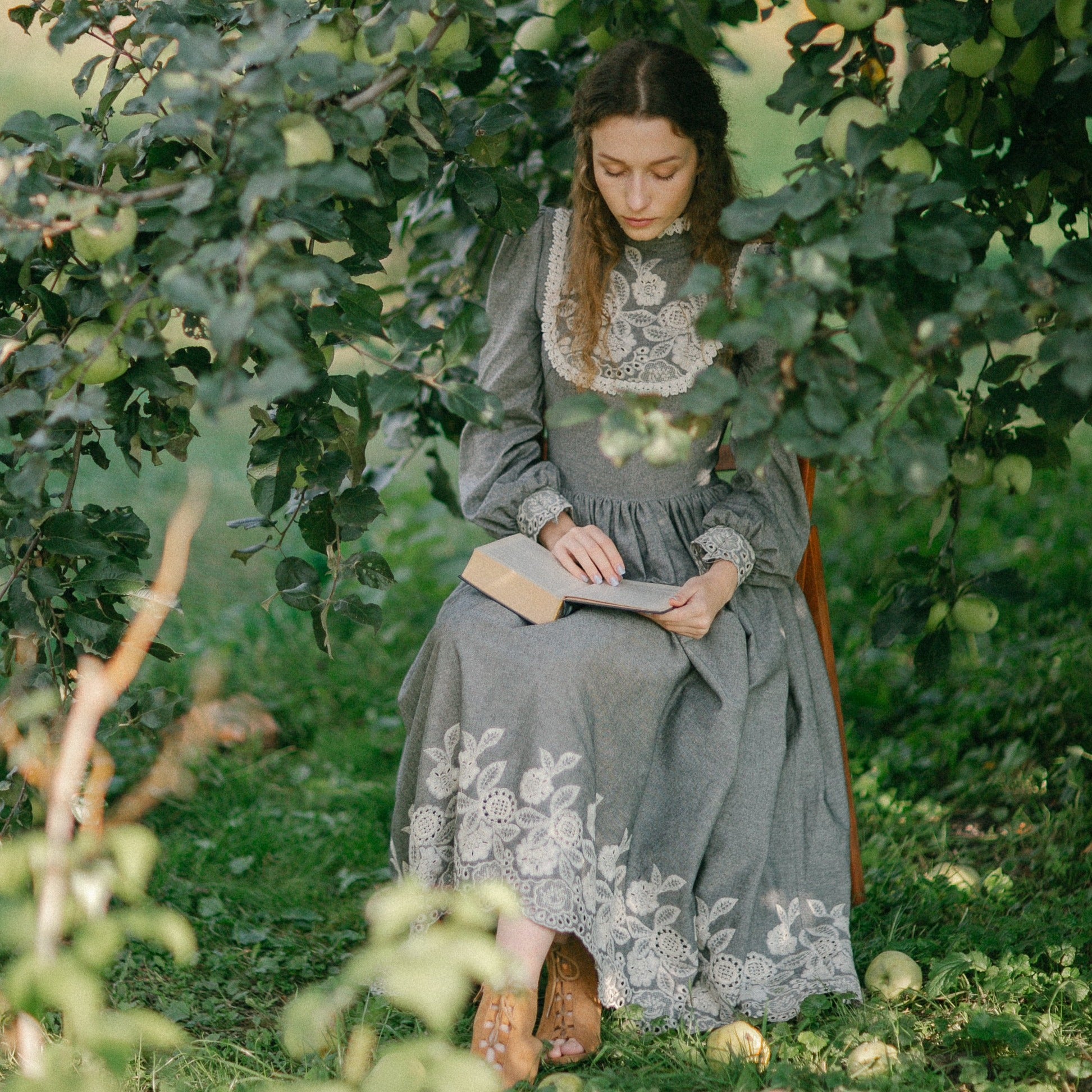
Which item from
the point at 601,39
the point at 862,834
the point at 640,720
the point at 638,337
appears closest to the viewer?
the point at 640,720

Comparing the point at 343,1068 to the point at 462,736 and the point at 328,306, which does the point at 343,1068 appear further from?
the point at 328,306

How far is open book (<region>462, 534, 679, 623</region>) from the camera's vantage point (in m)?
1.96

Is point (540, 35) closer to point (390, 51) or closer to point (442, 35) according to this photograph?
point (442, 35)

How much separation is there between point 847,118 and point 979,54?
279 millimetres

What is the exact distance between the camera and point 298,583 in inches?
77.8

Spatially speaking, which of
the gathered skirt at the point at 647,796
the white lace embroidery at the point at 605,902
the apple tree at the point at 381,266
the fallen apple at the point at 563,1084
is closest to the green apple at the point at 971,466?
the apple tree at the point at 381,266

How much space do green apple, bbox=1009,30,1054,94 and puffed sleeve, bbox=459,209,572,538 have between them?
81 cm

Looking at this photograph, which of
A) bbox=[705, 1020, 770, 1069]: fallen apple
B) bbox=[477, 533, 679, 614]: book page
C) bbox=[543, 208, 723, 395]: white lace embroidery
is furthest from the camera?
bbox=[543, 208, 723, 395]: white lace embroidery

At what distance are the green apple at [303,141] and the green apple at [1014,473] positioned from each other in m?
1.14

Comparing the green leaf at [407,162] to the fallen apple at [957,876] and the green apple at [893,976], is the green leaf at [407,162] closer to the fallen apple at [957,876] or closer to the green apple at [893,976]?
the green apple at [893,976]

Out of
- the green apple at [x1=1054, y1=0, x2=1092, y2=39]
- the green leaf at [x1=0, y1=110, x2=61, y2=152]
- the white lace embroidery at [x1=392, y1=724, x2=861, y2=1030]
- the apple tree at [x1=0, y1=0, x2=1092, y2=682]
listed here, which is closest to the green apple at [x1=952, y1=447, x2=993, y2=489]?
the apple tree at [x1=0, y1=0, x2=1092, y2=682]

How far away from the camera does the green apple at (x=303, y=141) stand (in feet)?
4.53

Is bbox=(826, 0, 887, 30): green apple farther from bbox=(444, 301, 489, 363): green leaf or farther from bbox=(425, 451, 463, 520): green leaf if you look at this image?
bbox=(425, 451, 463, 520): green leaf

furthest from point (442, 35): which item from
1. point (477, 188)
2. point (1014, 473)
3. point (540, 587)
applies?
point (1014, 473)
